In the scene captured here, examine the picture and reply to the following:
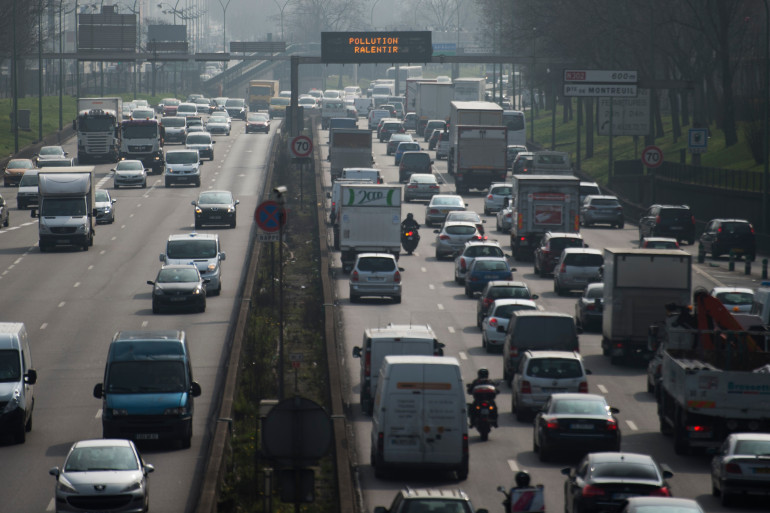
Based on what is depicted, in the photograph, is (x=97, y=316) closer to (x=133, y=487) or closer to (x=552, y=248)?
(x=552, y=248)

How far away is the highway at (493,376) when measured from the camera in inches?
846

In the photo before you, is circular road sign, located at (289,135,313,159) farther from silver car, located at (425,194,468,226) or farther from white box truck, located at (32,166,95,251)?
silver car, located at (425,194,468,226)

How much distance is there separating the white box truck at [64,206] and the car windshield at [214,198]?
247 inches

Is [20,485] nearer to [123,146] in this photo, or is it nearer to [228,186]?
[228,186]

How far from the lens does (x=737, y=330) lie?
2584 cm

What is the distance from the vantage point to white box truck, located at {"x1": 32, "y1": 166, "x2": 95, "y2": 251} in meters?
50.8

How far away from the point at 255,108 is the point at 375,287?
105655 millimetres

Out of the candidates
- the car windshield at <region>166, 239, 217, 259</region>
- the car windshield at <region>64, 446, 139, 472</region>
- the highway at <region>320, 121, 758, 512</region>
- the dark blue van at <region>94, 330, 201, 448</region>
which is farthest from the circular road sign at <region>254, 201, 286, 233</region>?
the car windshield at <region>166, 239, 217, 259</region>

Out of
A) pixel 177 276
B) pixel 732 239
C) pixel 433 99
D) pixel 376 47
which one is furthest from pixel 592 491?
pixel 433 99

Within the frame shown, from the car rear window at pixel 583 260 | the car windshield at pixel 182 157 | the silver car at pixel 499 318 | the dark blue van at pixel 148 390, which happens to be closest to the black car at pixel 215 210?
the car windshield at pixel 182 157

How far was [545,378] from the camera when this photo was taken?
26.2 meters

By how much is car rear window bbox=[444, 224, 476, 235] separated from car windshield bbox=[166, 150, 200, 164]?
2444cm

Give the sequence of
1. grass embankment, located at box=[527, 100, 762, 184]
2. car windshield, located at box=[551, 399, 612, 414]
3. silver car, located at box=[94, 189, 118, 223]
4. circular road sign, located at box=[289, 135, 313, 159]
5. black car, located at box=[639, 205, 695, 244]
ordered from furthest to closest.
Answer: grass embankment, located at box=[527, 100, 762, 184]
silver car, located at box=[94, 189, 118, 223]
black car, located at box=[639, 205, 695, 244]
circular road sign, located at box=[289, 135, 313, 159]
car windshield, located at box=[551, 399, 612, 414]

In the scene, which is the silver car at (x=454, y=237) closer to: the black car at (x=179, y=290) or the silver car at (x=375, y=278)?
the silver car at (x=375, y=278)
